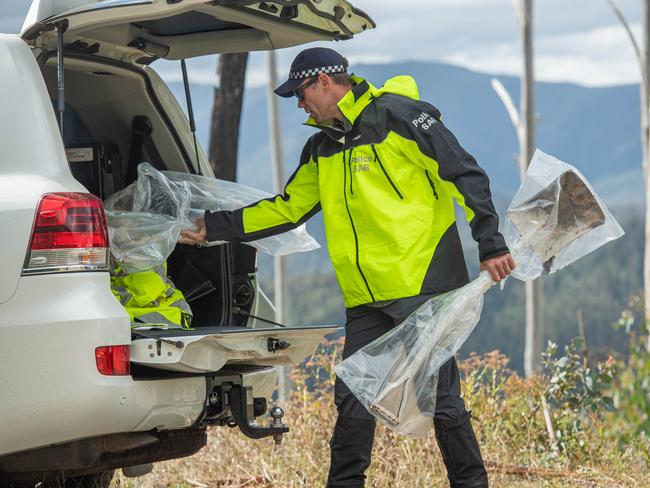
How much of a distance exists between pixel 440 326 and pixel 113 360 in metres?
1.22

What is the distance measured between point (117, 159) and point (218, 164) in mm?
6393

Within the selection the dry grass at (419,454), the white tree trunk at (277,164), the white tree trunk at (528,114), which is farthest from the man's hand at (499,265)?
the white tree trunk at (277,164)

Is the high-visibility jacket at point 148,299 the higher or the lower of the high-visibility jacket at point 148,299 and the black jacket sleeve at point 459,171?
the lower

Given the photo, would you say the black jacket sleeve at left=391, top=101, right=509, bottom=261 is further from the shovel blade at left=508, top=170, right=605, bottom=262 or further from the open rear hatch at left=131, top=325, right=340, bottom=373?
the open rear hatch at left=131, top=325, right=340, bottom=373

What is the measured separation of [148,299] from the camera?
5.17 metres

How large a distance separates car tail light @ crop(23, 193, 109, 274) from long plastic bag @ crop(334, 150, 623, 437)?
1.07 meters

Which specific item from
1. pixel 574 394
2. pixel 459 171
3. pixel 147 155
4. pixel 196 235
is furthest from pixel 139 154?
→ pixel 574 394

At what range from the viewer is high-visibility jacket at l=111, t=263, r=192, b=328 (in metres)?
5.08

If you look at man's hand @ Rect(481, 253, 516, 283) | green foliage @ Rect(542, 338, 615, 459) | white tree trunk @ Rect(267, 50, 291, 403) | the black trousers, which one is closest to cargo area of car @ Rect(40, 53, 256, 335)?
the black trousers

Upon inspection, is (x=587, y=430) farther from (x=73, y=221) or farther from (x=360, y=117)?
(x=73, y=221)

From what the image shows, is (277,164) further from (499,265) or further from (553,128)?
(553,128)

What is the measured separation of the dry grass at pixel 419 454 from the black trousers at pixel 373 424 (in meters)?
0.84

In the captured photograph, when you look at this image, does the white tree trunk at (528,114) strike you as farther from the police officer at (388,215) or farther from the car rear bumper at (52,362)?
the car rear bumper at (52,362)

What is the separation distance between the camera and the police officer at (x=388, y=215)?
4941mm
